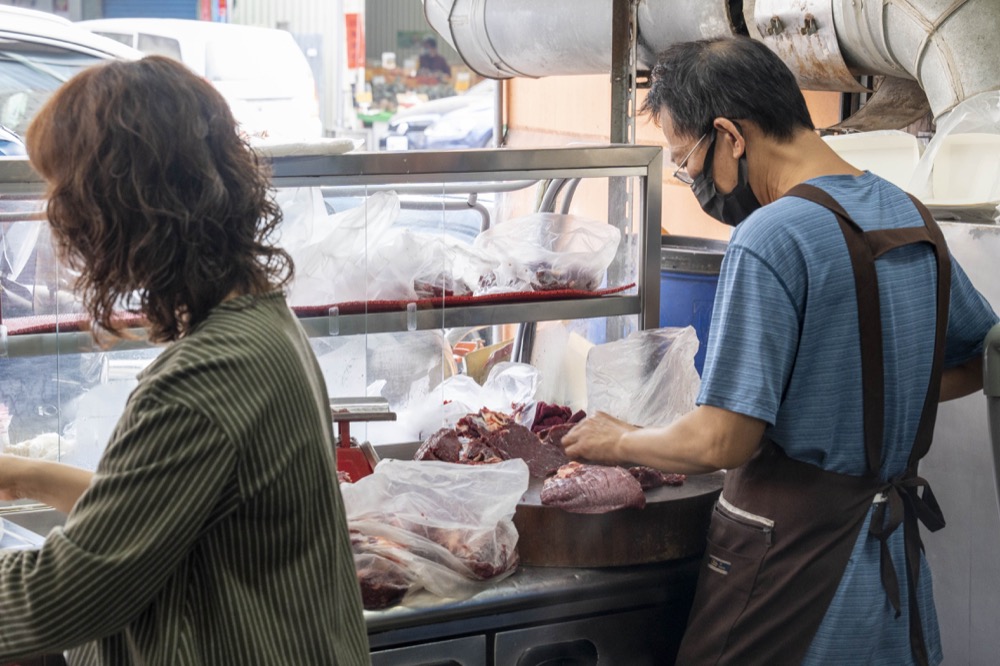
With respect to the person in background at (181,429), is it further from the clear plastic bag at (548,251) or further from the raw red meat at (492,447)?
the clear plastic bag at (548,251)

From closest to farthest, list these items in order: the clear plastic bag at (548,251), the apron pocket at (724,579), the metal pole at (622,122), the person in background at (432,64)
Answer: the apron pocket at (724,579) < the clear plastic bag at (548,251) < the metal pole at (622,122) < the person in background at (432,64)

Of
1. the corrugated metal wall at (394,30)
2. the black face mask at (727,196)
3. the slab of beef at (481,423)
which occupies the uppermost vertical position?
the corrugated metal wall at (394,30)

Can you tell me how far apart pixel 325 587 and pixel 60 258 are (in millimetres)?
525

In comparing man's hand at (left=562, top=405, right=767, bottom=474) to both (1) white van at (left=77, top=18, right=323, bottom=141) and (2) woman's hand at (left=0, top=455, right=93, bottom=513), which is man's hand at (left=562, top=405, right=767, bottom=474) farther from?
(1) white van at (left=77, top=18, right=323, bottom=141)

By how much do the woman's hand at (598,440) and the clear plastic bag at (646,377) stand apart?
43 centimetres

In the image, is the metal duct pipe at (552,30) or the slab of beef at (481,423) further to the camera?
the metal duct pipe at (552,30)

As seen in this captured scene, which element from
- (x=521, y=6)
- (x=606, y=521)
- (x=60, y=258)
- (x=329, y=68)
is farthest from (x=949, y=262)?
(x=329, y=68)

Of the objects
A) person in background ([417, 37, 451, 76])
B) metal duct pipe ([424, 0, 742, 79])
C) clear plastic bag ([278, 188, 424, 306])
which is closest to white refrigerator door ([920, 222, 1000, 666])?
metal duct pipe ([424, 0, 742, 79])

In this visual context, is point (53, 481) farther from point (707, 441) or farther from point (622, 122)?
point (622, 122)

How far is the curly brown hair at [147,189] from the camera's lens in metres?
1.24

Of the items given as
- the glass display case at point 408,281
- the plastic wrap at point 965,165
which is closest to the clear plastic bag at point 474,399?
the glass display case at point 408,281

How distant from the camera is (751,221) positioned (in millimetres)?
1876

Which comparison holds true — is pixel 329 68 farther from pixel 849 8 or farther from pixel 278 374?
pixel 278 374

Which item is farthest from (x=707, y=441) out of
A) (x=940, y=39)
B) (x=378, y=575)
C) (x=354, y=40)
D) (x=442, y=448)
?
(x=354, y=40)
